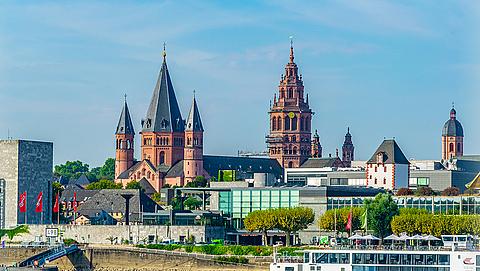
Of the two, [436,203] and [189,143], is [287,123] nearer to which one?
[189,143]

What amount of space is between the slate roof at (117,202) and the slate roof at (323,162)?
210ft

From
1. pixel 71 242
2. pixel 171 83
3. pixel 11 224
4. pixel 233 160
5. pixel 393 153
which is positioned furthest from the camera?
pixel 233 160

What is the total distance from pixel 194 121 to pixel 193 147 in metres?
3.54

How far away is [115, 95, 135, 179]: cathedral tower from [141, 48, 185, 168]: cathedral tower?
165 centimetres

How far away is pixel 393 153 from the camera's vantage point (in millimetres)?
136500

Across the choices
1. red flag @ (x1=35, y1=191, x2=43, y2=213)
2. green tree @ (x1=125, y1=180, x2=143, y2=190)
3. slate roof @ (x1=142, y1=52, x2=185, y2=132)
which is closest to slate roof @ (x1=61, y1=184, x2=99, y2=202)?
green tree @ (x1=125, y1=180, x2=143, y2=190)

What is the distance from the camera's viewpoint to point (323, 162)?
186m

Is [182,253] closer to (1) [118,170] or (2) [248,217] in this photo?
(2) [248,217]

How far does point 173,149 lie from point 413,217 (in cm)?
9981

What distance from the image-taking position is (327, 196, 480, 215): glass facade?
96.1 m

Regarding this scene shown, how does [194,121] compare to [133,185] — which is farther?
[194,121]

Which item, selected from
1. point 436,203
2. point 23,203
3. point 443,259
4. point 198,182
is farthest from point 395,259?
point 198,182

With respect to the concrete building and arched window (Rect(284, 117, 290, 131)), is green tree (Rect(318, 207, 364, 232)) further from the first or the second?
arched window (Rect(284, 117, 290, 131))

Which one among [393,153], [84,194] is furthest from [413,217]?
[84,194]
